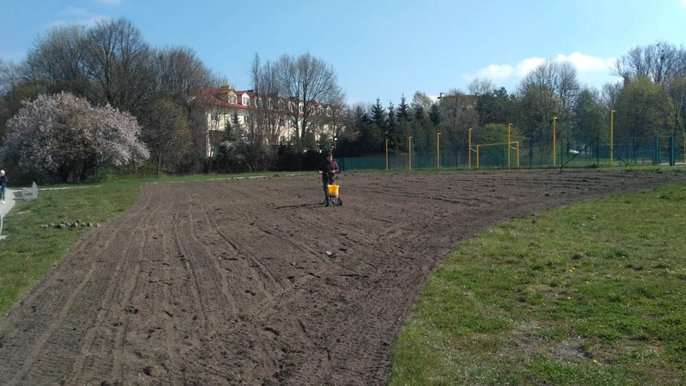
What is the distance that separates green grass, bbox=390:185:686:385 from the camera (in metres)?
4.89

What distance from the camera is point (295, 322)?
261 inches

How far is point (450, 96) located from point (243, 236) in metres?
70.9

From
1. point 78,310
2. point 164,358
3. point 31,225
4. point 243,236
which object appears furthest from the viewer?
point 31,225

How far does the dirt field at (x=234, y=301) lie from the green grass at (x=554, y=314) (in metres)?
0.47

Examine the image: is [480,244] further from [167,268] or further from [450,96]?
[450,96]

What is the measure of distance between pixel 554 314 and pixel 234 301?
13.0 ft

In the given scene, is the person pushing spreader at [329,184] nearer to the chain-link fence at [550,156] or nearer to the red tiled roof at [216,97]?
the chain-link fence at [550,156]

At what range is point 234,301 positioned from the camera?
761cm

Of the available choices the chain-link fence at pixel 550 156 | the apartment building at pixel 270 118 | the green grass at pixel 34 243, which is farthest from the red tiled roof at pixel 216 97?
the green grass at pixel 34 243

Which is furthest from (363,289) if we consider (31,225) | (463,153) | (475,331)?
(463,153)

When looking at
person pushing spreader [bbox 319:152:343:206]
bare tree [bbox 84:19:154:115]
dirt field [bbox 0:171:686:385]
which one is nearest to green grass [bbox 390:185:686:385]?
dirt field [bbox 0:171:686:385]

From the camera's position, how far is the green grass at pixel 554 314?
16.0 ft

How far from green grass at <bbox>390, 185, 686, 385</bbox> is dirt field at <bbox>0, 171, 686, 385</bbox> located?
1.54 feet

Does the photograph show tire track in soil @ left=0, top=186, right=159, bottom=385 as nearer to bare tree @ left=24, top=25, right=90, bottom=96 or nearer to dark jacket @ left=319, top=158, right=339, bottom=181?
dark jacket @ left=319, top=158, right=339, bottom=181
